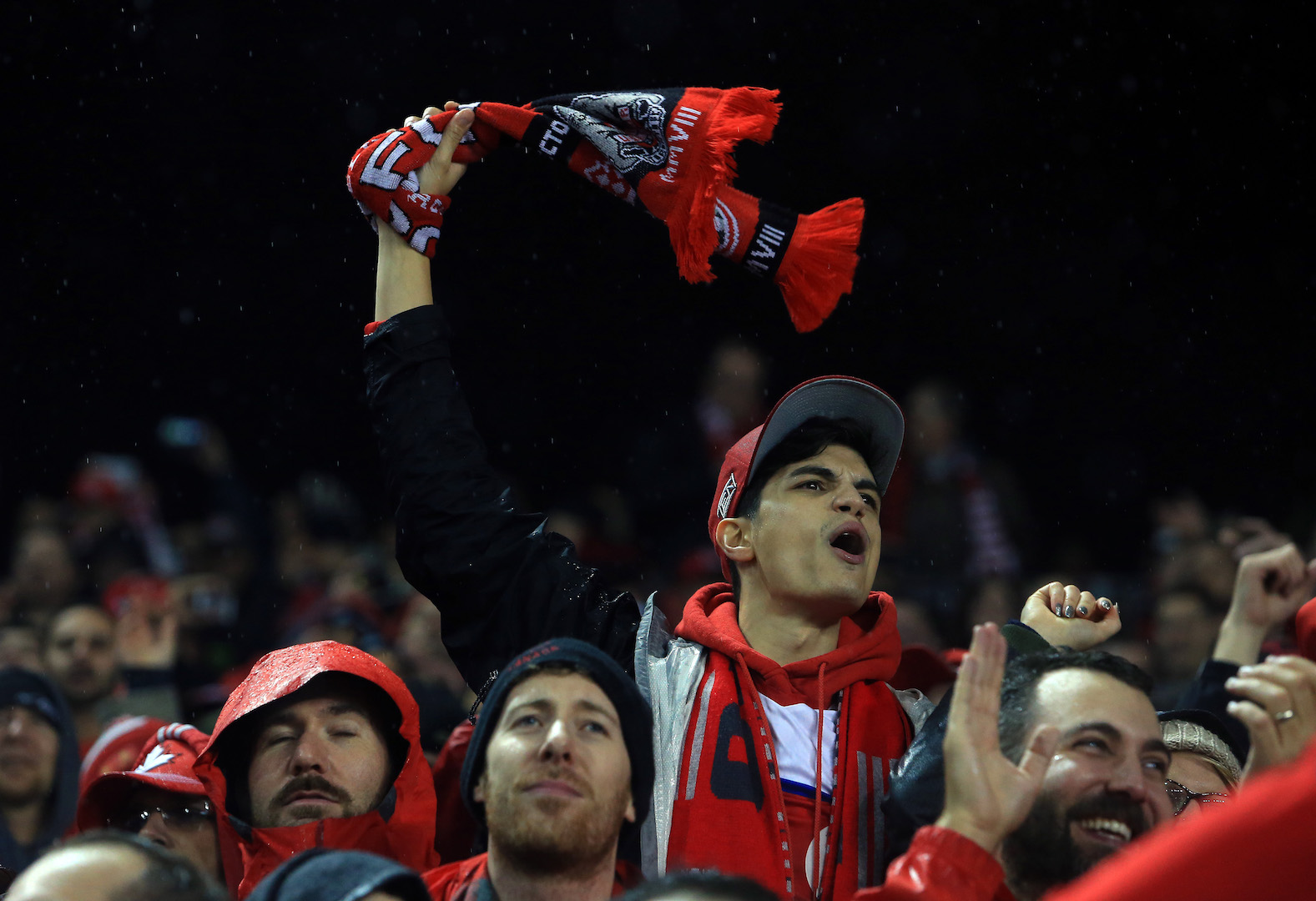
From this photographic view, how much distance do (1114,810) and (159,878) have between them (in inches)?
56.2

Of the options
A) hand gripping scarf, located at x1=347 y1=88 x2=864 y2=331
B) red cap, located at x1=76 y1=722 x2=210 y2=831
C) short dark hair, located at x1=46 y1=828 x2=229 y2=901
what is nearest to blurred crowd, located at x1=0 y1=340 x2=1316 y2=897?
red cap, located at x1=76 y1=722 x2=210 y2=831

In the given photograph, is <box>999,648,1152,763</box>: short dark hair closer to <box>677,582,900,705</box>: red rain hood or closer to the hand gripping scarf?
<box>677,582,900,705</box>: red rain hood

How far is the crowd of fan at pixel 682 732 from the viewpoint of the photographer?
6.39ft

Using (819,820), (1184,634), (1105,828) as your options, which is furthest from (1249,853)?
(1184,634)

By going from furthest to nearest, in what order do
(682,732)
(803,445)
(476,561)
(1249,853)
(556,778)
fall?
1. (803,445)
2. (476,561)
3. (682,732)
4. (556,778)
5. (1249,853)

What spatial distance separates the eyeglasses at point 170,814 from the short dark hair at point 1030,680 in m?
1.59

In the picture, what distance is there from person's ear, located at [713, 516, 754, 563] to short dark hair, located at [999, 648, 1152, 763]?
624 mm

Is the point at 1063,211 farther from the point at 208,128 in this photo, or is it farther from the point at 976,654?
the point at 976,654

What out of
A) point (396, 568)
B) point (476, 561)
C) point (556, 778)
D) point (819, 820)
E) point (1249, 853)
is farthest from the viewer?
point (396, 568)

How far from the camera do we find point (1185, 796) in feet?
8.93

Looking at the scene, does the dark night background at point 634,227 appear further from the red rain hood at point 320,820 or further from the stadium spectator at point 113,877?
the stadium spectator at point 113,877

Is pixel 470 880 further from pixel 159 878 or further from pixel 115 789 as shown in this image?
pixel 115 789

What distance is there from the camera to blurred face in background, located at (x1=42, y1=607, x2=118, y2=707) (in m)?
4.30

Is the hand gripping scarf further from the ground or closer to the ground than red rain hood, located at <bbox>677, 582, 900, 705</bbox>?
further from the ground
